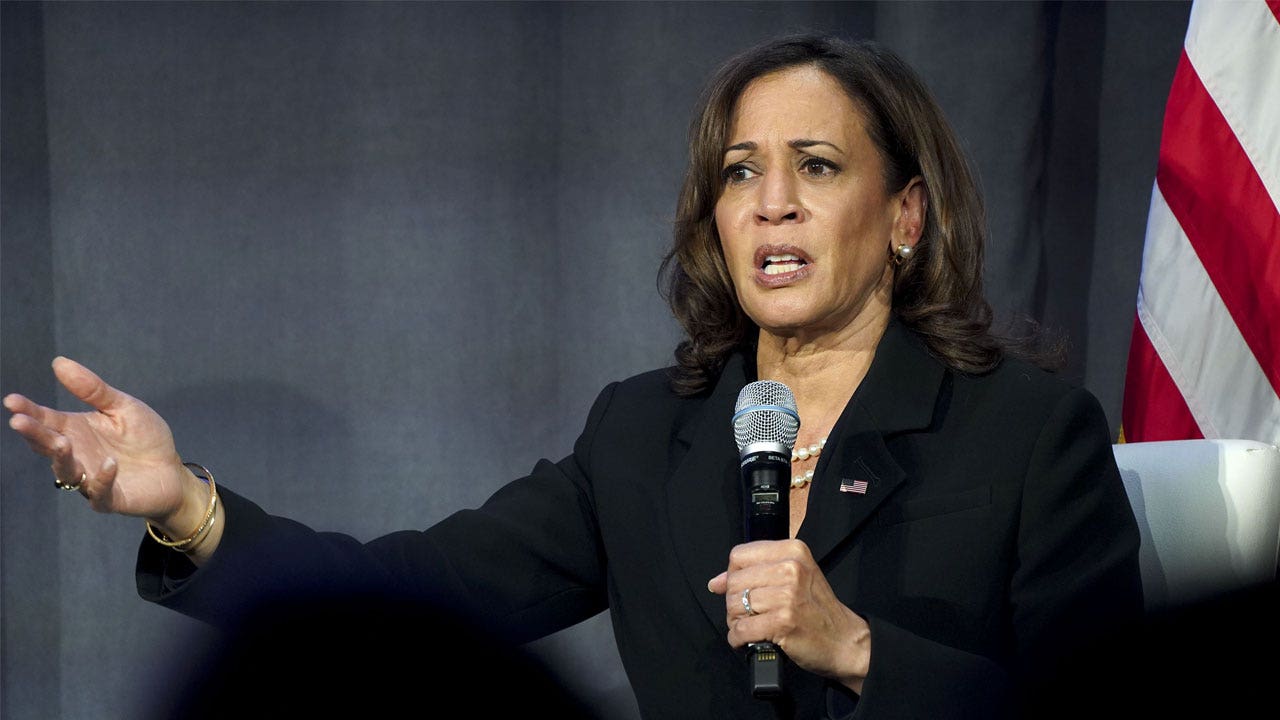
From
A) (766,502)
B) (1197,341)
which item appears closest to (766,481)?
(766,502)

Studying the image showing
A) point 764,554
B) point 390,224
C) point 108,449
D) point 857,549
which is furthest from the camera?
point 390,224

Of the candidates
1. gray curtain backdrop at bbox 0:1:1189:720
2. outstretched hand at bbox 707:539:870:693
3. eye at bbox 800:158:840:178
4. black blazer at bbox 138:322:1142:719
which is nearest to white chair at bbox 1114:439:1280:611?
black blazer at bbox 138:322:1142:719

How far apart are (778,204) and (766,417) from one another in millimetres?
472

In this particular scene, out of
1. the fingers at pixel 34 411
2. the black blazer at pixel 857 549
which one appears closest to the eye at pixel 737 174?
the black blazer at pixel 857 549

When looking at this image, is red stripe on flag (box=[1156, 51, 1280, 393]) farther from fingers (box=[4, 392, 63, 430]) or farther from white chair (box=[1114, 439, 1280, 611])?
fingers (box=[4, 392, 63, 430])

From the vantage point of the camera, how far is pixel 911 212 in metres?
1.80

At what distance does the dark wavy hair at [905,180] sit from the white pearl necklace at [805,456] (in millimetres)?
206

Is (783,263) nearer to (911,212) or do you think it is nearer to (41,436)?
(911,212)

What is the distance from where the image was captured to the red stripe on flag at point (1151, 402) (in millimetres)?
2273

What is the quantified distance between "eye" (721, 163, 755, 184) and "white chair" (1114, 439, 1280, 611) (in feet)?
2.22

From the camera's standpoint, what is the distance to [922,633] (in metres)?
1.49

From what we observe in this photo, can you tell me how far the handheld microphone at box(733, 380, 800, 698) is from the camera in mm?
1129

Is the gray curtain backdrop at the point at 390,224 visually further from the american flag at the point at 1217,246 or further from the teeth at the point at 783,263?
the teeth at the point at 783,263

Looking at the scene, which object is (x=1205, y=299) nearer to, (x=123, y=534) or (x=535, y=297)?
(x=535, y=297)
